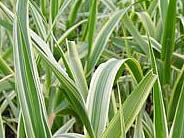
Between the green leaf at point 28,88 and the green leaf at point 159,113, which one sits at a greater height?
the green leaf at point 28,88

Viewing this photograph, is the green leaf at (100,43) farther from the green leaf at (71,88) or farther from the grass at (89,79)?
the green leaf at (71,88)

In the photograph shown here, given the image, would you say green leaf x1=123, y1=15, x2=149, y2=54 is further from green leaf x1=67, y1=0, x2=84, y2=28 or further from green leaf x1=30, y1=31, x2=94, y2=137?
green leaf x1=30, y1=31, x2=94, y2=137

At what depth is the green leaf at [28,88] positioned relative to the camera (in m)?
0.53

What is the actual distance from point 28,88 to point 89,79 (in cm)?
37

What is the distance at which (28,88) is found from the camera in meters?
0.54

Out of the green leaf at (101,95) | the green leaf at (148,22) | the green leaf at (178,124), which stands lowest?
the green leaf at (178,124)

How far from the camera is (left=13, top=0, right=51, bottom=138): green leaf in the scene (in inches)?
20.7

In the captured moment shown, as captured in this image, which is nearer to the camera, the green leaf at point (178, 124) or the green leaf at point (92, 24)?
the green leaf at point (178, 124)

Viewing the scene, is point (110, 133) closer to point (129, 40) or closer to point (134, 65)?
point (134, 65)

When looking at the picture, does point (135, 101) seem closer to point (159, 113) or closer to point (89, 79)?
point (159, 113)

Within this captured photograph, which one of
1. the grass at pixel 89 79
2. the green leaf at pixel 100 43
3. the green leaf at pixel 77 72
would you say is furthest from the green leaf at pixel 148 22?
the green leaf at pixel 77 72

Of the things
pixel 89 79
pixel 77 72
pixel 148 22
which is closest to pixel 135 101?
pixel 77 72

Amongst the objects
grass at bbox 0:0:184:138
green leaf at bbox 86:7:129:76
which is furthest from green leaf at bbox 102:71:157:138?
green leaf at bbox 86:7:129:76

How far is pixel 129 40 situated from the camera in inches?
40.9
